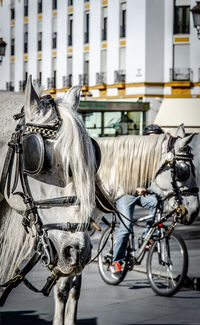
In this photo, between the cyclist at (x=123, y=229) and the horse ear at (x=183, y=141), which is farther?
the cyclist at (x=123, y=229)

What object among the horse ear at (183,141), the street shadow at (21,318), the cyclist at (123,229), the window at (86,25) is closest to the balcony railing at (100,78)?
the window at (86,25)

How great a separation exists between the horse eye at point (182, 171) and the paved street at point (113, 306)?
4.34 ft

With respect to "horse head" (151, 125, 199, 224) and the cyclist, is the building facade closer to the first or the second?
the cyclist

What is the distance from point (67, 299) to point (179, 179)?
240 centimetres

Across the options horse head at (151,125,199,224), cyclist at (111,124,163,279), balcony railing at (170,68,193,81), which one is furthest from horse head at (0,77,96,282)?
balcony railing at (170,68,193,81)

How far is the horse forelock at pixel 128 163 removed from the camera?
17.9ft

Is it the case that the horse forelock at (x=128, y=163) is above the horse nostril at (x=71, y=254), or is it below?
above

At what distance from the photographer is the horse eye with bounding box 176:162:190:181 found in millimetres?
6356

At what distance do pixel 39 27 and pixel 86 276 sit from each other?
128 ft

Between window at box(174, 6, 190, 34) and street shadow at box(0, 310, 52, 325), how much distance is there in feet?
109

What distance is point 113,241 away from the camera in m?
7.90

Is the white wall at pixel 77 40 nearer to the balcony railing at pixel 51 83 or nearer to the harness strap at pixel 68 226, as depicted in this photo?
the balcony railing at pixel 51 83

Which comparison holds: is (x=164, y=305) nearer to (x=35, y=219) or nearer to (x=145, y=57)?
(x=35, y=219)

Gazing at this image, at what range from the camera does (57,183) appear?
8.60 ft
